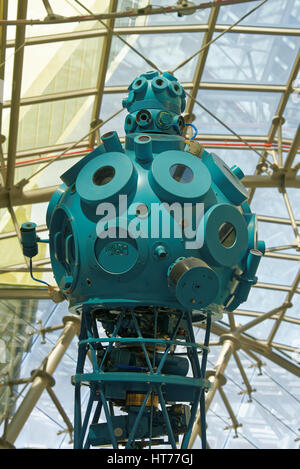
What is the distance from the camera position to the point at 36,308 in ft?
66.0

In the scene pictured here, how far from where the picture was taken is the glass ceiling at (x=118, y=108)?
14430 mm

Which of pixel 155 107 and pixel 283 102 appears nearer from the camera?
pixel 155 107

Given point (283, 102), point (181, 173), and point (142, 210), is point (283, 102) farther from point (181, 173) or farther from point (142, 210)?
point (142, 210)

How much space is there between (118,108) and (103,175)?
9619 mm

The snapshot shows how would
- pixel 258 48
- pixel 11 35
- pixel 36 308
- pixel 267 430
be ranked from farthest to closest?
pixel 267 430 → pixel 36 308 → pixel 258 48 → pixel 11 35

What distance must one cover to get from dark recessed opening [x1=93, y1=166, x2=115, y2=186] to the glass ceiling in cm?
604

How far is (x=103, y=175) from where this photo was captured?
7250 mm

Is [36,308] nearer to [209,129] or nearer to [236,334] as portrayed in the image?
[236,334]

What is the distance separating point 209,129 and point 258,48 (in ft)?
9.18

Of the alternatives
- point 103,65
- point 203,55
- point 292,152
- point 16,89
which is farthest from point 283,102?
point 16,89

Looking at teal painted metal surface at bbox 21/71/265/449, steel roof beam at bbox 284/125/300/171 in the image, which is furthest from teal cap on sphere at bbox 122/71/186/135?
steel roof beam at bbox 284/125/300/171

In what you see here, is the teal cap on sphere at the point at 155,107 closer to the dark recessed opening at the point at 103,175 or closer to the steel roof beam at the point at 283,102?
the dark recessed opening at the point at 103,175

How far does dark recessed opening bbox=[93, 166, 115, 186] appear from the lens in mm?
7176
